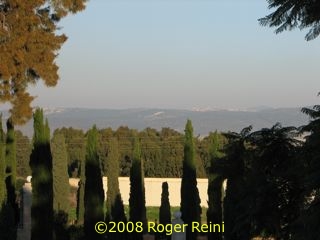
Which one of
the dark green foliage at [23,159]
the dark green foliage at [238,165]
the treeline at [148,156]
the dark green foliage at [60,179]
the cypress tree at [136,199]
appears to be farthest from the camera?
the treeline at [148,156]

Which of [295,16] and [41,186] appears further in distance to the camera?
[41,186]

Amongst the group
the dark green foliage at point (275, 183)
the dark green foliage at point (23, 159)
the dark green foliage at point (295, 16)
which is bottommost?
the dark green foliage at point (23, 159)

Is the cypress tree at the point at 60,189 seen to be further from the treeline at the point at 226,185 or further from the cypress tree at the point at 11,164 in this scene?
the cypress tree at the point at 11,164

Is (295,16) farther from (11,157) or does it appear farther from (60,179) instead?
(60,179)

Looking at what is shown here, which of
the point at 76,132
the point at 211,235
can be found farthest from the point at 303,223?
the point at 76,132

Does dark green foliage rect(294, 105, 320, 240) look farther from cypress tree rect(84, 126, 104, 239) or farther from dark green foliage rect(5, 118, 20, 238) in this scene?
dark green foliage rect(5, 118, 20, 238)

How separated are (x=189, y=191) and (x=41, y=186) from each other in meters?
9.22

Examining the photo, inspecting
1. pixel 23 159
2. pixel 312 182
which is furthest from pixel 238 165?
pixel 23 159

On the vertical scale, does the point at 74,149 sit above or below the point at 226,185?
below

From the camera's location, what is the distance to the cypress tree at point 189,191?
74.1ft

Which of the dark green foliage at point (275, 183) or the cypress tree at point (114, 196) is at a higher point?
the dark green foliage at point (275, 183)

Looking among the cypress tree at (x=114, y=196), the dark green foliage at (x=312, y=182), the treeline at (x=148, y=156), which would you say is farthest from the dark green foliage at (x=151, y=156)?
the dark green foliage at (x=312, y=182)

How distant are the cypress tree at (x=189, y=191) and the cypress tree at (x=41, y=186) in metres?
8.17

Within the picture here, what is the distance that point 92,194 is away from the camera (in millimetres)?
17484
